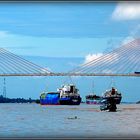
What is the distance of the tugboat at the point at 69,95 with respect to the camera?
11944 centimetres

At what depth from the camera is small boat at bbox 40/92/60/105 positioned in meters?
126

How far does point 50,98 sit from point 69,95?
1109cm

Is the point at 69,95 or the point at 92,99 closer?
the point at 69,95

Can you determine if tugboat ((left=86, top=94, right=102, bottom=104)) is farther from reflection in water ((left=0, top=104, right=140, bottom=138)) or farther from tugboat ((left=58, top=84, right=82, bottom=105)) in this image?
reflection in water ((left=0, top=104, right=140, bottom=138))

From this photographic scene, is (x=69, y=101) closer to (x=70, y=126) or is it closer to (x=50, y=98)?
(x=50, y=98)

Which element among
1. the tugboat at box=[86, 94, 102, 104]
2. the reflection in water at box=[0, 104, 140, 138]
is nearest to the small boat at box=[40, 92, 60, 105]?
the tugboat at box=[86, 94, 102, 104]

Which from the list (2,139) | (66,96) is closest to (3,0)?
(2,139)

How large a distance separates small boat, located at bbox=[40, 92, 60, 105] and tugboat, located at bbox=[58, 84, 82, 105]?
3.00 metres

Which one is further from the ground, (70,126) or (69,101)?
(69,101)

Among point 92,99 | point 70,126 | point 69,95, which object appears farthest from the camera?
point 92,99

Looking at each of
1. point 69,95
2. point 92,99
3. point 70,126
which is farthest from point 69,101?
point 70,126

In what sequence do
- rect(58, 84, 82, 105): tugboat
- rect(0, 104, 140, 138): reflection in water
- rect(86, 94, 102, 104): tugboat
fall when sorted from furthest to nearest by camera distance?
rect(86, 94, 102, 104): tugboat, rect(58, 84, 82, 105): tugboat, rect(0, 104, 140, 138): reflection in water

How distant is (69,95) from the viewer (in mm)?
119812

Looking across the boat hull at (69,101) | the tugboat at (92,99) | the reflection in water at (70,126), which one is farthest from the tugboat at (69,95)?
the reflection in water at (70,126)
